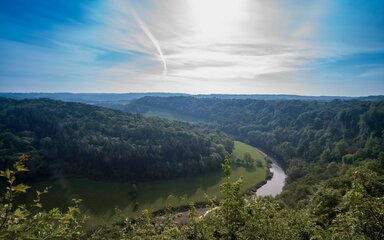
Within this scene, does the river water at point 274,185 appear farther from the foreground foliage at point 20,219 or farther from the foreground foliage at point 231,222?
the foreground foliage at point 20,219

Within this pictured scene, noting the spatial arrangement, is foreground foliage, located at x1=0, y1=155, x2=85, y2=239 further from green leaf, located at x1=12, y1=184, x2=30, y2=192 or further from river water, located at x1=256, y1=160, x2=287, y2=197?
river water, located at x1=256, y1=160, x2=287, y2=197

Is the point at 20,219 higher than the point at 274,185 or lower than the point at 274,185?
higher

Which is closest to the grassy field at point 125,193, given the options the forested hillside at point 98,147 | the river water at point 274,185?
the river water at point 274,185

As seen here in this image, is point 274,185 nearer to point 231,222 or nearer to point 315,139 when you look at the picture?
point 315,139

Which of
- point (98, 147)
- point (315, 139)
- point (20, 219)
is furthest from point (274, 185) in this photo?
point (20, 219)

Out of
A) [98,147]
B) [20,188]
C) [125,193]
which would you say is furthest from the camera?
[98,147]

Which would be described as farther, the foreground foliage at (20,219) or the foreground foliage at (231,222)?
the foreground foliage at (231,222)

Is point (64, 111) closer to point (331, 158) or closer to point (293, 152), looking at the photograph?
point (293, 152)
